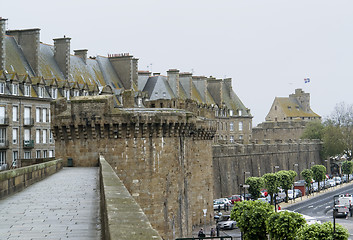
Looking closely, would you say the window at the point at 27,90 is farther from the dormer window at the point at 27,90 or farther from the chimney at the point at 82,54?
the chimney at the point at 82,54

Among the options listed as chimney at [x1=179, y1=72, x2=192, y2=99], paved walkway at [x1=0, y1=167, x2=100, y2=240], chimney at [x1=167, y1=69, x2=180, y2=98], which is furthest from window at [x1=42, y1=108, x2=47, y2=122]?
paved walkway at [x1=0, y1=167, x2=100, y2=240]

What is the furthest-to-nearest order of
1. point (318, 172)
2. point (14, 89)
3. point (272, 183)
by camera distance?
point (318, 172) < point (272, 183) < point (14, 89)

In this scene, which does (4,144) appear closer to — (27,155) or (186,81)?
(27,155)

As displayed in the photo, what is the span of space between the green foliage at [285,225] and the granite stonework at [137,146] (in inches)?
321

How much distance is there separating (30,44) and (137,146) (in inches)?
1400

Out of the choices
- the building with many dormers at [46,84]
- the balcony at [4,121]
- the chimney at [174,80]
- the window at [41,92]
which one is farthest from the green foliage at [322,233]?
the chimney at [174,80]

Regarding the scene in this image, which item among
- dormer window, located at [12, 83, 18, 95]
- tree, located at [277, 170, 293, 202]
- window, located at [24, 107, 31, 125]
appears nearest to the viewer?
dormer window, located at [12, 83, 18, 95]

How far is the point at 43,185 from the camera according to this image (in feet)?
69.5

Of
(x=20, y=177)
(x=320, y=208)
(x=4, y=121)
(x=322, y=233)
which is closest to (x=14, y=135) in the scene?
(x=4, y=121)

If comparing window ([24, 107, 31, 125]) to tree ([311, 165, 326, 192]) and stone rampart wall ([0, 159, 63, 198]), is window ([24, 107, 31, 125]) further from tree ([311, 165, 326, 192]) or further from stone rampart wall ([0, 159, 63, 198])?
tree ([311, 165, 326, 192])

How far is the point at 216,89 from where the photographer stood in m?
105

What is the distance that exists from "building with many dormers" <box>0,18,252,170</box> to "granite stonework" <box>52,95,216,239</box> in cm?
1006

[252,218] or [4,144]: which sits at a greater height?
[4,144]

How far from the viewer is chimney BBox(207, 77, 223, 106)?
104250 mm
